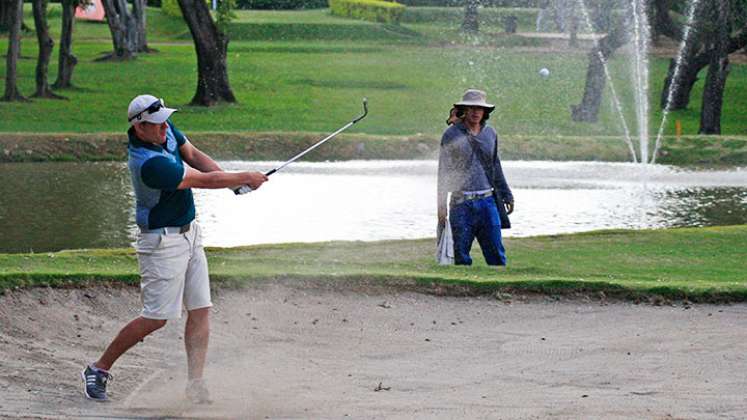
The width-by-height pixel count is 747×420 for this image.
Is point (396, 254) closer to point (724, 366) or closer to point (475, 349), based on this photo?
point (475, 349)

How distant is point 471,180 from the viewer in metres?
12.8

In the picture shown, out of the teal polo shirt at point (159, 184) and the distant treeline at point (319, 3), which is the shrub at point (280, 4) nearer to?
the distant treeline at point (319, 3)

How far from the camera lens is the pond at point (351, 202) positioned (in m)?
18.3

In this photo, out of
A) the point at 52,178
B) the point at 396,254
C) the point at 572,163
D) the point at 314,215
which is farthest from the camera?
the point at 572,163

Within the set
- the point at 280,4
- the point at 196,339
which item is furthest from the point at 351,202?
the point at 280,4

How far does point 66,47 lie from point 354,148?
16.8 m

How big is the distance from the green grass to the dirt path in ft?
67.7

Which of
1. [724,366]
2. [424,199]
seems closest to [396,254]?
[724,366]

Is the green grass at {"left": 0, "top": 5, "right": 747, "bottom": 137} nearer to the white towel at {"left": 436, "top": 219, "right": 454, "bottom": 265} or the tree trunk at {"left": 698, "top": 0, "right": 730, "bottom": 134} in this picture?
the tree trunk at {"left": 698, "top": 0, "right": 730, "bottom": 134}

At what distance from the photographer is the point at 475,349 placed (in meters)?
10.4

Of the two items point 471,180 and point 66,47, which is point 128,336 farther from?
point 66,47

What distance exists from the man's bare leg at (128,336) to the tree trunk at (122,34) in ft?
148

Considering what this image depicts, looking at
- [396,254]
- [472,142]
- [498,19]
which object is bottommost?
[498,19]

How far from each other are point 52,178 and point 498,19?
1783 inches
